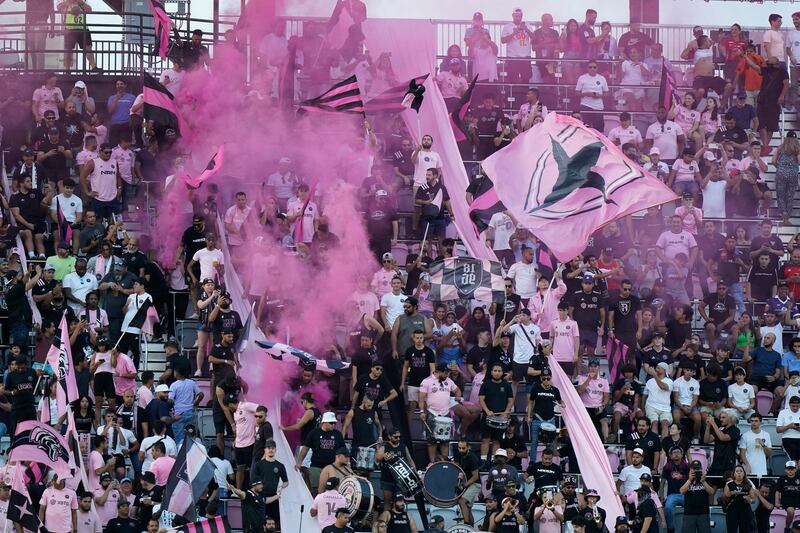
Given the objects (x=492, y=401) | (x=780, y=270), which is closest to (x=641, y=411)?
(x=492, y=401)

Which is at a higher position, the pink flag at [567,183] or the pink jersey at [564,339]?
A: the pink flag at [567,183]

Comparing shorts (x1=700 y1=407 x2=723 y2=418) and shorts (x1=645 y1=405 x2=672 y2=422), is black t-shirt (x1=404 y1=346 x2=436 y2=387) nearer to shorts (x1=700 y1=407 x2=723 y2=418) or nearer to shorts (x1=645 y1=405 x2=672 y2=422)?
shorts (x1=645 y1=405 x2=672 y2=422)

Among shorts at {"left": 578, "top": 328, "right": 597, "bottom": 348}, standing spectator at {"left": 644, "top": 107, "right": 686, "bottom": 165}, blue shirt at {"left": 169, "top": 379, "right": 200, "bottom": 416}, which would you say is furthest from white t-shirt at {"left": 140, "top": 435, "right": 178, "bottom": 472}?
standing spectator at {"left": 644, "top": 107, "right": 686, "bottom": 165}

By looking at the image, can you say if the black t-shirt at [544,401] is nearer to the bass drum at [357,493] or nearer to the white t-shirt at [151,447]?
the bass drum at [357,493]

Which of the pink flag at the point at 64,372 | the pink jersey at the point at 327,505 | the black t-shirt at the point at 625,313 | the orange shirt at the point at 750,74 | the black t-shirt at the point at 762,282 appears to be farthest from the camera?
the orange shirt at the point at 750,74

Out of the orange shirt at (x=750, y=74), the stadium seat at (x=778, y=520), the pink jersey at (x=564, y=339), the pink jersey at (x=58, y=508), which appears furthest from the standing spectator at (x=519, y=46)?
the pink jersey at (x=58, y=508)

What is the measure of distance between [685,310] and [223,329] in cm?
628

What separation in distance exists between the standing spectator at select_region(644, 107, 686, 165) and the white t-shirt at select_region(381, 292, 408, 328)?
5.96 meters

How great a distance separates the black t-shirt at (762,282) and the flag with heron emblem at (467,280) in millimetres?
4104

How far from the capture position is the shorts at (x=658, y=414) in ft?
80.8

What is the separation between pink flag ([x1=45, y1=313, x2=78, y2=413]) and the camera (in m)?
22.8

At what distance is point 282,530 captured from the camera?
2297 centimetres

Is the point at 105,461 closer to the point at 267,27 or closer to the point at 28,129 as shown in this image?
the point at 28,129

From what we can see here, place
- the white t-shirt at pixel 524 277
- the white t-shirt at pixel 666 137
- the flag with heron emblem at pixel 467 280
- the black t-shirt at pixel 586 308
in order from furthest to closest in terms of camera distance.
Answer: the white t-shirt at pixel 666 137, the white t-shirt at pixel 524 277, the black t-shirt at pixel 586 308, the flag with heron emblem at pixel 467 280
